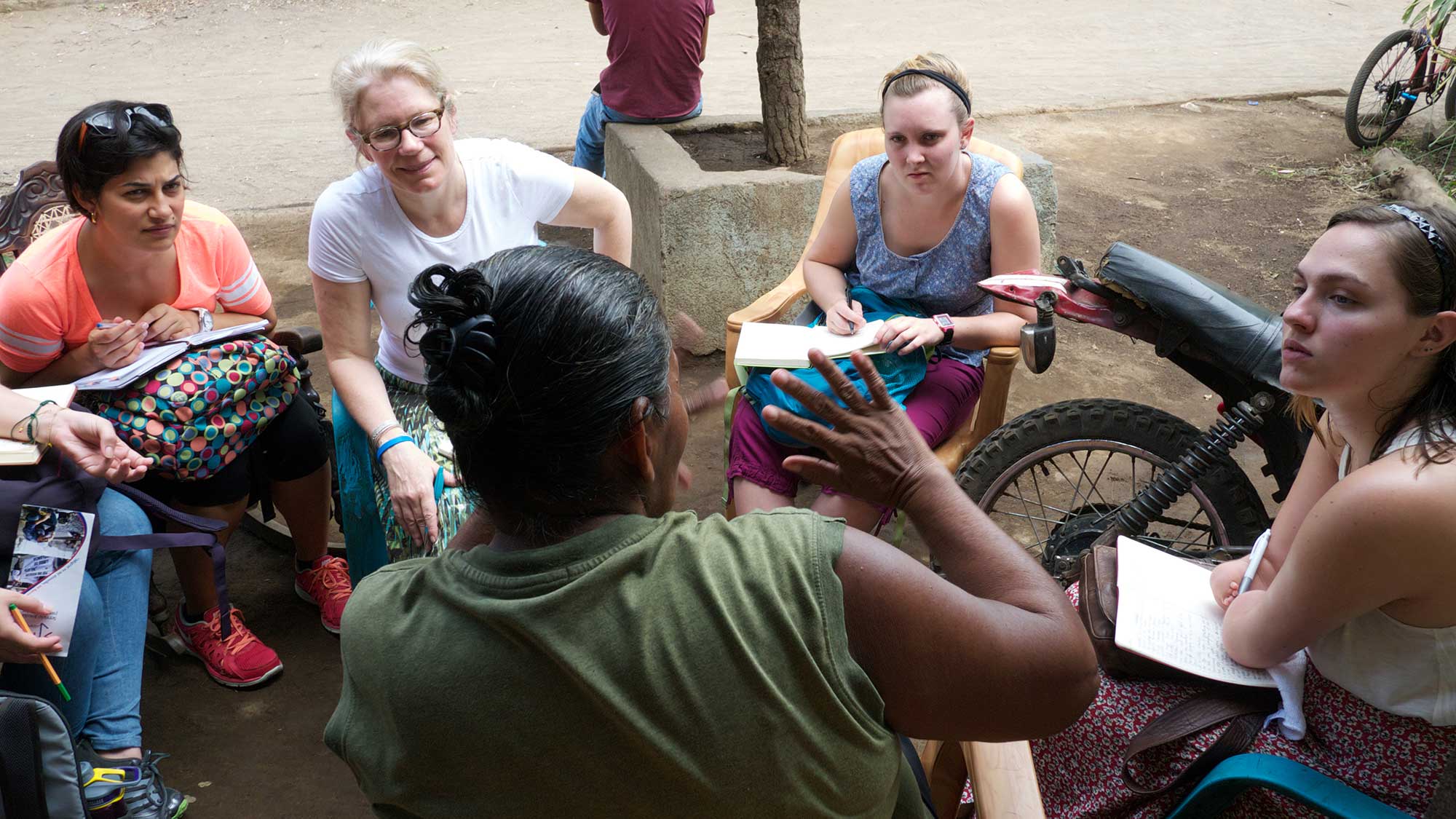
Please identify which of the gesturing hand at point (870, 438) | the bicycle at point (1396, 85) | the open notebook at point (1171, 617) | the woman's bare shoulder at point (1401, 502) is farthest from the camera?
the bicycle at point (1396, 85)

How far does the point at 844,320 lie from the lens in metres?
2.78

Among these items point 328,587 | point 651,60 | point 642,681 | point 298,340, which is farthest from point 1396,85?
point 642,681

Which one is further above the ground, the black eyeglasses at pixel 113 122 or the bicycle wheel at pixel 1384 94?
the black eyeglasses at pixel 113 122

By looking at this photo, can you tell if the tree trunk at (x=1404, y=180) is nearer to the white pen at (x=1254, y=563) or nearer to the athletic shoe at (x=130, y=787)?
the white pen at (x=1254, y=563)

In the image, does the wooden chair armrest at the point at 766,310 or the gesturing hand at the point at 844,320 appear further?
the wooden chair armrest at the point at 766,310

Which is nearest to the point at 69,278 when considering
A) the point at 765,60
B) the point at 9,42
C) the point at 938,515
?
the point at 938,515

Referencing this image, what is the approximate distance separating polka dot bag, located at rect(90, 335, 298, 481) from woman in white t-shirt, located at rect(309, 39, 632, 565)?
18 cm

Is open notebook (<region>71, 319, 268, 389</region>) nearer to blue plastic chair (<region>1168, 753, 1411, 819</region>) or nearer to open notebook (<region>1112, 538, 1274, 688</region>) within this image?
open notebook (<region>1112, 538, 1274, 688</region>)

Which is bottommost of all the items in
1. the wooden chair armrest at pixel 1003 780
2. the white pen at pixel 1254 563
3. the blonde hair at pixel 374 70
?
the wooden chair armrest at pixel 1003 780

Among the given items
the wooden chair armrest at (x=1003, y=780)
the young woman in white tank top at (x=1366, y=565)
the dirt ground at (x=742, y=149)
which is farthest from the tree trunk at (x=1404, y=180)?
the wooden chair armrest at (x=1003, y=780)

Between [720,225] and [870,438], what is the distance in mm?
2821

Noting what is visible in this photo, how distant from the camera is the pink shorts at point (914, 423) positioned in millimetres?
2650

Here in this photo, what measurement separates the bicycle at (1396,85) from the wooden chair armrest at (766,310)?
503 cm

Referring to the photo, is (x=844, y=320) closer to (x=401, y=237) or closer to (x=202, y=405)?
(x=401, y=237)
